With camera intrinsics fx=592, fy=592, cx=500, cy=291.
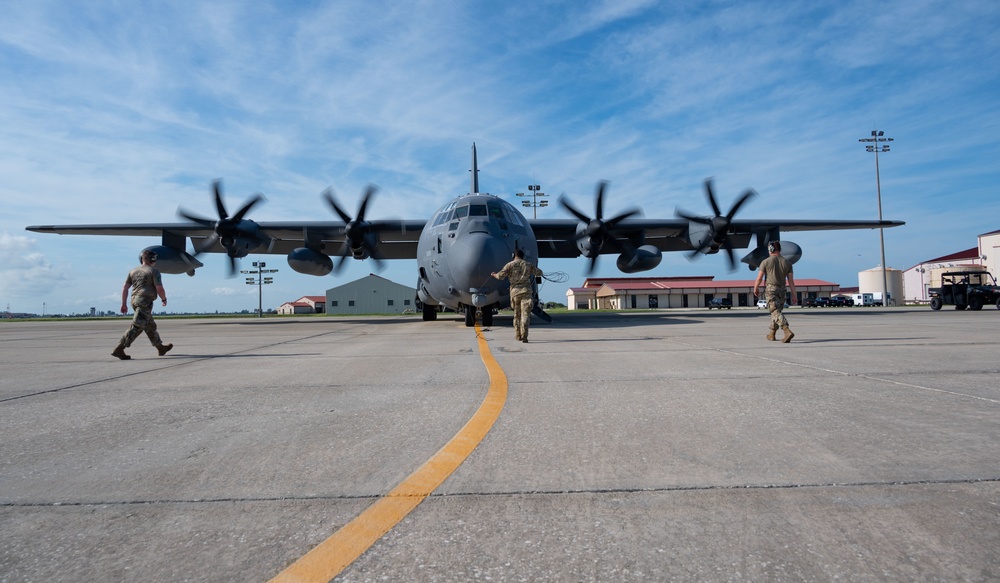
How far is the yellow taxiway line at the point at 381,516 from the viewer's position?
74.4 inches

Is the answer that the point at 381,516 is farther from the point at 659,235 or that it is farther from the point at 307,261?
the point at 659,235

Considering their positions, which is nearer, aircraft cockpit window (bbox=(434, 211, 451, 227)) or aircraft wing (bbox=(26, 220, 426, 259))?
aircraft cockpit window (bbox=(434, 211, 451, 227))

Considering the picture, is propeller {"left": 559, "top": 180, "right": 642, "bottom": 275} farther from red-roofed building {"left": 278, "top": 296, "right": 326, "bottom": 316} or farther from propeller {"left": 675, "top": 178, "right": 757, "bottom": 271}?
red-roofed building {"left": 278, "top": 296, "right": 326, "bottom": 316}

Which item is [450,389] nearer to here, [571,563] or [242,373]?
[242,373]

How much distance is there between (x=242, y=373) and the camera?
268 inches

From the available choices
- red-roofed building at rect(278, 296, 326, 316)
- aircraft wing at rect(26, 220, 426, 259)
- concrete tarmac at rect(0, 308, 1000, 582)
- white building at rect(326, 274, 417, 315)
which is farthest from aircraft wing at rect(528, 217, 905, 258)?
red-roofed building at rect(278, 296, 326, 316)

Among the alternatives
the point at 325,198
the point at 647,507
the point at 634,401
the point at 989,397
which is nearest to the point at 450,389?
the point at 634,401

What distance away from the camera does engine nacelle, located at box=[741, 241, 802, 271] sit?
22.5m

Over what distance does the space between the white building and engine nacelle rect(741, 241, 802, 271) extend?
50294 millimetres

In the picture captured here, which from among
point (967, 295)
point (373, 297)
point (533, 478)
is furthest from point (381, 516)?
point (373, 297)

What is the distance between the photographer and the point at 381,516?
2.31 m

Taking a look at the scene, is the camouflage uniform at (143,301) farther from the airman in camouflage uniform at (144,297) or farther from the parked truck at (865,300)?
the parked truck at (865,300)

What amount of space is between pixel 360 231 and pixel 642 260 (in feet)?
36.1

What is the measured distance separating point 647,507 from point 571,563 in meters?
Answer: 0.57
